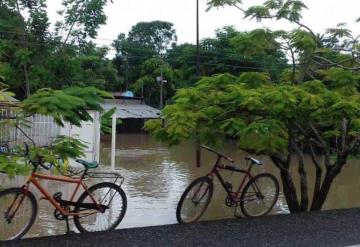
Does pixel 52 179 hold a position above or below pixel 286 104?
below

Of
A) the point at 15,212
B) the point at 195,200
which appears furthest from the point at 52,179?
the point at 195,200

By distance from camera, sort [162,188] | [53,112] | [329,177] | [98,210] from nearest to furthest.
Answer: [53,112], [98,210], [329,177], [162,188]

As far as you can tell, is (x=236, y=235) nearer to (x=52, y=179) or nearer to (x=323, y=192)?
(x=52, y=179)

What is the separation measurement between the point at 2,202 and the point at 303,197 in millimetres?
4534

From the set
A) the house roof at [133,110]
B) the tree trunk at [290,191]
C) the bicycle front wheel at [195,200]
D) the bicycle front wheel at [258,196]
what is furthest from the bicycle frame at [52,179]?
the house roof at [133,110]

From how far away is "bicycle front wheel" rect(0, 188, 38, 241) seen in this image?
5.36 m

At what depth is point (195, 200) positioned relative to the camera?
6867 millimetres

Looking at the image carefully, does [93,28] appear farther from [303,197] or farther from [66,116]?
[66,116]

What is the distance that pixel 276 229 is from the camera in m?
5.66

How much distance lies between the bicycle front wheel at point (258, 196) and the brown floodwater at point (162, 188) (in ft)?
2.39

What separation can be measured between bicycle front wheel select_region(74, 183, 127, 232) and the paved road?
75 cm

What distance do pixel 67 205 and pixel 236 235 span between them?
198 centimetres

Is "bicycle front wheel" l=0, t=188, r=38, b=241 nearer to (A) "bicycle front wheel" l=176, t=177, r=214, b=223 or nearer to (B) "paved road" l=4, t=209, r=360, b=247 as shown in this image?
(B) "paved road" l=4, t=209, r=360, b=247

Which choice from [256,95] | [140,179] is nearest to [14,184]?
[140,179]
